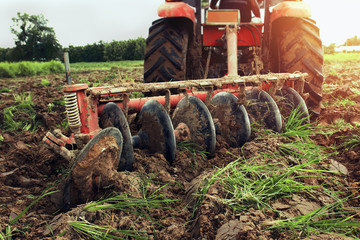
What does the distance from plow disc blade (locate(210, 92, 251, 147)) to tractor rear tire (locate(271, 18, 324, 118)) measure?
1173 mm

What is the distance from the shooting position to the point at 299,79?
10.9 feet

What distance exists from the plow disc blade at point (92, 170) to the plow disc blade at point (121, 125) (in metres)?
0.22

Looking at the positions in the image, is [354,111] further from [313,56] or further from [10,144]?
[10,144]

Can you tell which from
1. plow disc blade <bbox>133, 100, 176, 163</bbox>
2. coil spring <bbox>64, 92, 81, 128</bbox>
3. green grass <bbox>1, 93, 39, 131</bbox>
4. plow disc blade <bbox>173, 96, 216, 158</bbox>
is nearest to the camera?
coil spring <bbox>64, 92, 81, 128</bbox>

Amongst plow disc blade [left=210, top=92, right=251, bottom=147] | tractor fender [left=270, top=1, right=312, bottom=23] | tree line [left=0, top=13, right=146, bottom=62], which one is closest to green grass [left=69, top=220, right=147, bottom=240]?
plow disc blade [left=210, top=92, right=251, bottom=147]

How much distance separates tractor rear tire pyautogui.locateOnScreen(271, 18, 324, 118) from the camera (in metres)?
3.46

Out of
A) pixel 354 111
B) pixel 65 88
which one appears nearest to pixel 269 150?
pixel 65 88

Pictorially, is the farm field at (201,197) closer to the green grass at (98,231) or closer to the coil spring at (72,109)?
the green grass at (98,231)

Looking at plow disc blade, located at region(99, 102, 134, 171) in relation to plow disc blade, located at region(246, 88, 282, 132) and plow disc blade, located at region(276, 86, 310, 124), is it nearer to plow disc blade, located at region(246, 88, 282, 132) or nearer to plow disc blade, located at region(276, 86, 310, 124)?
plow disc blade, located at region(246, 88, 282, 132)

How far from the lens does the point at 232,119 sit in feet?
9.19

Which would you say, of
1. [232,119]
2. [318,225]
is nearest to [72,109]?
[232,119]

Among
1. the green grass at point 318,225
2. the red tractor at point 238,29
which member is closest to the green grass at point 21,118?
the red tractor at point 238,29

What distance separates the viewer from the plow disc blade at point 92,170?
176 centimetres

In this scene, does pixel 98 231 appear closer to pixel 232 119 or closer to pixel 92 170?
pixel 92 170
